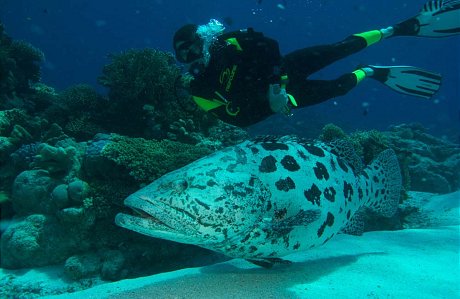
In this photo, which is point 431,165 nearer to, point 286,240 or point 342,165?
point 342,165

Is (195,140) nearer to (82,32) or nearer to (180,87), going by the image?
(180,87)

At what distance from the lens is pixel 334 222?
159 inches

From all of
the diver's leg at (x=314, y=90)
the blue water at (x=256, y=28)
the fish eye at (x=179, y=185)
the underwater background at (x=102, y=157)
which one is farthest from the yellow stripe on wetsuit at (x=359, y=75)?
the blue water at (x=256, y=28)

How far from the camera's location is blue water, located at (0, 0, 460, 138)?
78125 mm

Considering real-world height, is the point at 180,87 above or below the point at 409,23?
below

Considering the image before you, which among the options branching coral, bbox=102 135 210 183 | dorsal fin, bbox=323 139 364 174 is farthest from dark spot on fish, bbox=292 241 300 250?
branching coral, bbox=102 135 210 183

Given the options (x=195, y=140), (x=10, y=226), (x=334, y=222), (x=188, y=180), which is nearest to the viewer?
(x=188, y=180)

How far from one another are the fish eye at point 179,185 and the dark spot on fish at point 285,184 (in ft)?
3.41

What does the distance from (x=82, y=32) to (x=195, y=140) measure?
111253 mm

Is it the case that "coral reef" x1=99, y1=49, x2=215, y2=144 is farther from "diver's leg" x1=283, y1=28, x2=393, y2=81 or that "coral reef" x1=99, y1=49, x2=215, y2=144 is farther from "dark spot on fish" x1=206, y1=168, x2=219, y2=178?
"dark spot on fish" x1=206, y1=168, x2=219, y2=178

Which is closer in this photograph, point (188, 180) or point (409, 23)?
point (188, 180)

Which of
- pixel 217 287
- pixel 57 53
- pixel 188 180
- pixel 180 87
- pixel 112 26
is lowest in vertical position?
pixel 217 287

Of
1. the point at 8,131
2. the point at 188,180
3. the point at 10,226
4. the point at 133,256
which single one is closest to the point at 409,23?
the point at 188,180

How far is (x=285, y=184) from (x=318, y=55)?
13.6 ft
